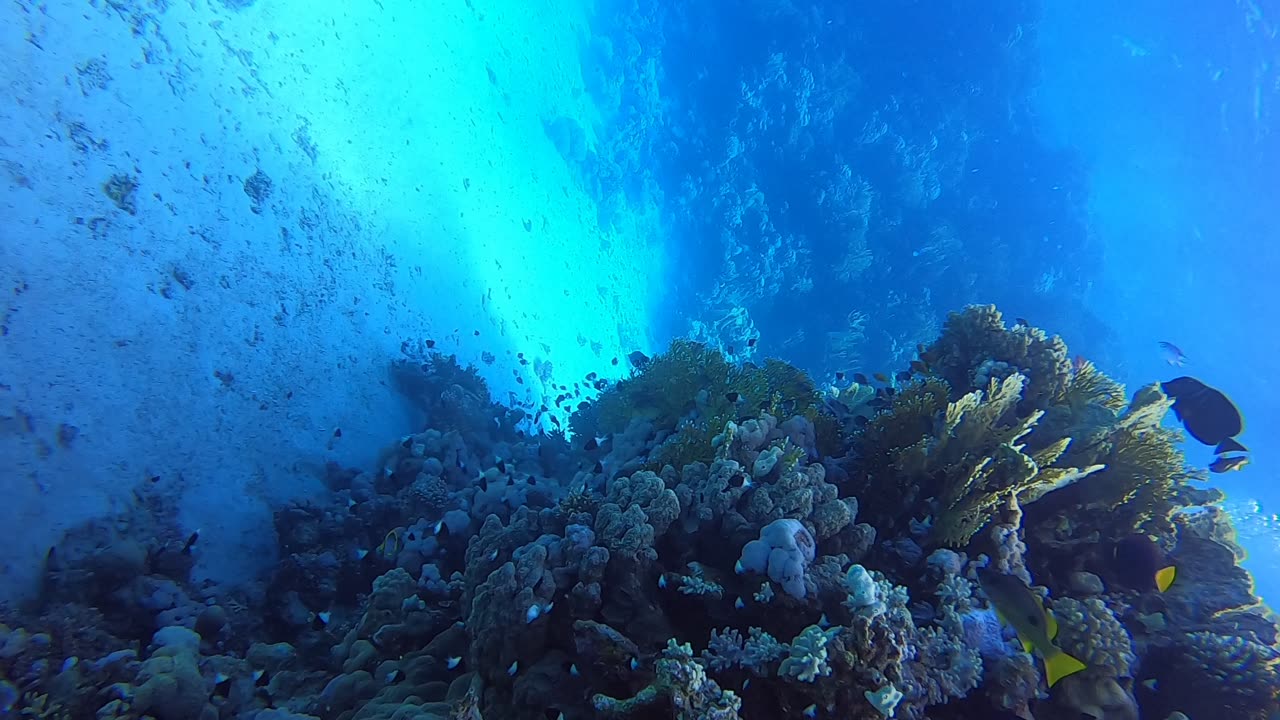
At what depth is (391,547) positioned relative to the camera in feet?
24.1

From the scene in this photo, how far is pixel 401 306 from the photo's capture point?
13.8 m

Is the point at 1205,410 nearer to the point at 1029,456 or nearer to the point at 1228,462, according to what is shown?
the point at 1228,462

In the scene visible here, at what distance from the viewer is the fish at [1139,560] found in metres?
4.77

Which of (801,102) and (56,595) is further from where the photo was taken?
(801,102)

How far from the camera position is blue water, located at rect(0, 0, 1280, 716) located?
7949 mm

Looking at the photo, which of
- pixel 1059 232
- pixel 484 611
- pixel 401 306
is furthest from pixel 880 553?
pixel 1059 232

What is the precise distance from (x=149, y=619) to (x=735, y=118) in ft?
85.9

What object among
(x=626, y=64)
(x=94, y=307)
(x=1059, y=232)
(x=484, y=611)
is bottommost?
(x=484, y=611)

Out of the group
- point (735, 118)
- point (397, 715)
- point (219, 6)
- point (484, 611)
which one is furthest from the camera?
point (735, 118)

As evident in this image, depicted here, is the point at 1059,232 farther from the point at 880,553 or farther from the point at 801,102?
the point at 880,553

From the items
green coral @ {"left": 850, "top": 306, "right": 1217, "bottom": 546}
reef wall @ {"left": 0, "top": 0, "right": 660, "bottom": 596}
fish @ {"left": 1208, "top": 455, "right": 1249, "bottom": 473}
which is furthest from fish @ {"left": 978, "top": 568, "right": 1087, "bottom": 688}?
reef wall @ {"left": 0, "top": 0, "right": 660, "bottom": 596}

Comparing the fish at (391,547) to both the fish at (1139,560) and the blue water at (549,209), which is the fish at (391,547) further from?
the fish at (1139,560)

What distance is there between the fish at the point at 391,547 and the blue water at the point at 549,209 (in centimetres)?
280

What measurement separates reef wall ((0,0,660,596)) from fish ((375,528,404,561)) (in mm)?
3035
